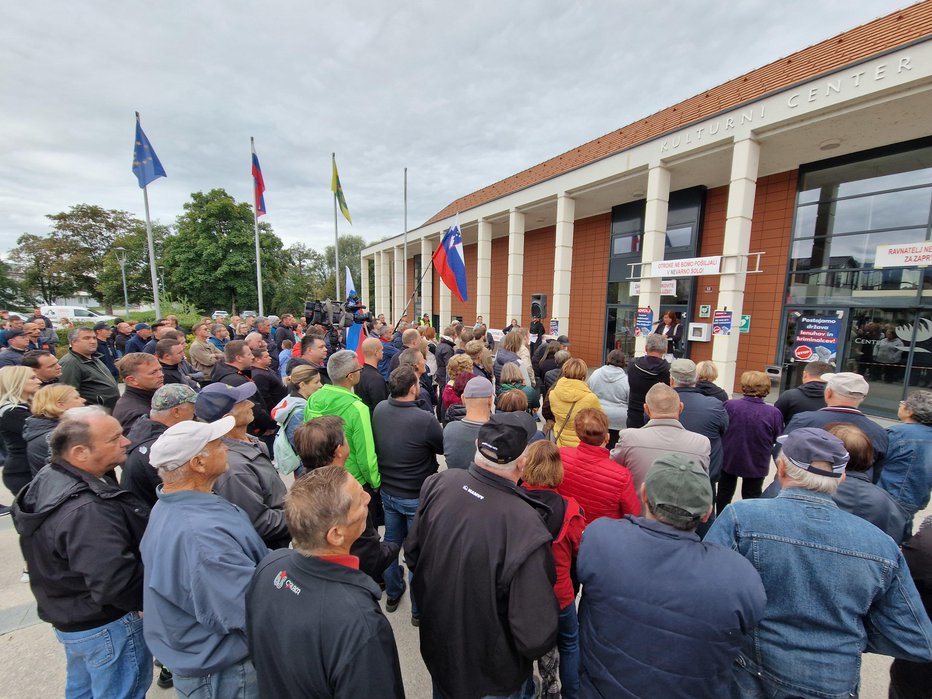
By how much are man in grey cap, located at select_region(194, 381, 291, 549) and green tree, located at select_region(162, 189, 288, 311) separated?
3297 cm

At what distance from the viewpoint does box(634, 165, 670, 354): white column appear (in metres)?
10.1

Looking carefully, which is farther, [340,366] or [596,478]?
[340,366]

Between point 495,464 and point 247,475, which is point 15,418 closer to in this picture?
point 247,475

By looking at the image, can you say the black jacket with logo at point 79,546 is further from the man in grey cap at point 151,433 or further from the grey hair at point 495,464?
the grey hair at point 495,464

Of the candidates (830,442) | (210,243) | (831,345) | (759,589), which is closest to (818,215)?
(831,345)

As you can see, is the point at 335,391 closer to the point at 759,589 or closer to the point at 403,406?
the point at 403,406

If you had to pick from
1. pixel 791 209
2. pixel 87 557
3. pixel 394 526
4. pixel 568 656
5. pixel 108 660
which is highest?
pixel 791 209

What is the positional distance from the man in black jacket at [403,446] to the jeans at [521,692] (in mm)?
1034

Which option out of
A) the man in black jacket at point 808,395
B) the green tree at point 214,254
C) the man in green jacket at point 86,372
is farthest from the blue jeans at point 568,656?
the green tree at point 214,254

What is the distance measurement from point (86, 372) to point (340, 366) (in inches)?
138

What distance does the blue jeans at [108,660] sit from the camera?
1.75m

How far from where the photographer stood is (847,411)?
2.88 metres

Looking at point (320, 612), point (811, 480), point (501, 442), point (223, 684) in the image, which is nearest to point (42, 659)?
point (223, 684)

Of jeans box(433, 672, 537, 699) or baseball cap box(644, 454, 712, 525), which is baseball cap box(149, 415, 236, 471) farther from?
baseball cap box(644, 454, 712, 525)
